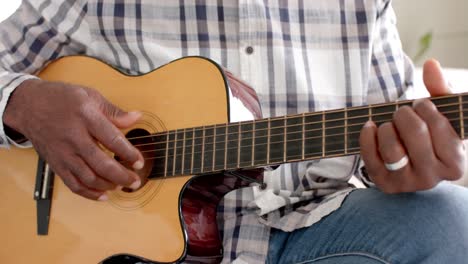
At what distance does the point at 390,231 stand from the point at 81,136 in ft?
1.58

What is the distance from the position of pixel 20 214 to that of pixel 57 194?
0.27 ft

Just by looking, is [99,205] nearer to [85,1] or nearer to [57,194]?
[57,194]

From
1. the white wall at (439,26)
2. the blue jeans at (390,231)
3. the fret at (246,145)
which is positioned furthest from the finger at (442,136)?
the white wall at (439,26)

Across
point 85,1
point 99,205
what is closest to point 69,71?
point 85,1

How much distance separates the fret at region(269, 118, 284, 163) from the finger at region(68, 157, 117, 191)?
0.28m

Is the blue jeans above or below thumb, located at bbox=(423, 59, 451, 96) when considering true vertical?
below

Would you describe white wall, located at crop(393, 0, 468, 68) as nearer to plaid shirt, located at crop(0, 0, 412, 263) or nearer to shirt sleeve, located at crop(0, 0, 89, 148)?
plaid shirt, located at crop(0, 0, 412, 263)

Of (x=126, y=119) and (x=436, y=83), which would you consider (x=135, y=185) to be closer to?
(x=126, y=119)

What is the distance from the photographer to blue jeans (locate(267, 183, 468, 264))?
801mm

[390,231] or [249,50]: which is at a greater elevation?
[249,50]

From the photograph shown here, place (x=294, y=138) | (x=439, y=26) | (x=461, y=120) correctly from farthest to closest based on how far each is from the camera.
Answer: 1. (x=439, y=26)
2. (x=294, y=138)
3. (x=461, y=120)

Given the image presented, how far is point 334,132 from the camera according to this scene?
0.78m

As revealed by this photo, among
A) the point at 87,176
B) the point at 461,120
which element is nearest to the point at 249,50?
the point at 87,176

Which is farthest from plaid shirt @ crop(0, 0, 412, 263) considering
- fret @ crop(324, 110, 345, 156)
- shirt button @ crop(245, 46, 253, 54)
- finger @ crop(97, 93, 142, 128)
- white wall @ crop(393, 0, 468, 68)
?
white wall @ crop(393, 0, 468, 68)
